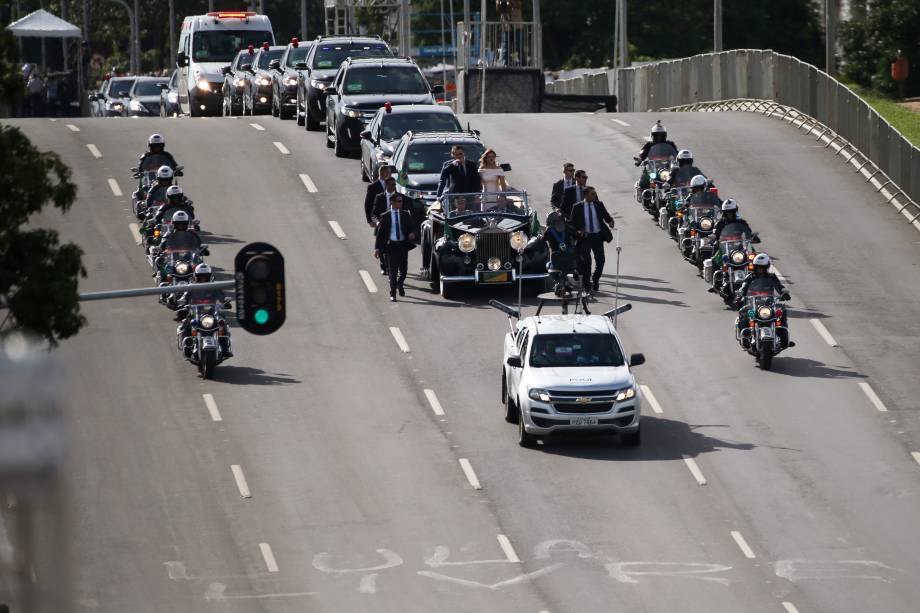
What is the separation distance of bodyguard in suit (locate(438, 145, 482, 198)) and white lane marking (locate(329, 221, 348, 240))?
372 cm

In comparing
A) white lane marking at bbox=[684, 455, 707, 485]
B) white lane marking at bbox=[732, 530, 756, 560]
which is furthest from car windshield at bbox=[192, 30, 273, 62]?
white lane marking at bbox=[732, 530, 756, 560]

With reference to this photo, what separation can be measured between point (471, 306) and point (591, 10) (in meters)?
62.2

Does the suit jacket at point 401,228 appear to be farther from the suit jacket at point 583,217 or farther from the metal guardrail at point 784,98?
the metal guardrail at point 784,98

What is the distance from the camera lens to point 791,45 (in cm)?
8856

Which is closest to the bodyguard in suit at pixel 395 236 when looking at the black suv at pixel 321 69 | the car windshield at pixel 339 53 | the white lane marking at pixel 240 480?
the white lane marking at pixel 240 480

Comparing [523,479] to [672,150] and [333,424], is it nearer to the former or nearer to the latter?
[333,424]

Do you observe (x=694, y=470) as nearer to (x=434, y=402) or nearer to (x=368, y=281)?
(x=434, y=402)

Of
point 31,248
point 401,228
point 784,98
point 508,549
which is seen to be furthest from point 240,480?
point 784,98

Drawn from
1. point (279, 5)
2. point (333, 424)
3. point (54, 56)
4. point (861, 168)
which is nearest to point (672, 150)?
point (861, 168)

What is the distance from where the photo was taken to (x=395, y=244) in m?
29.8

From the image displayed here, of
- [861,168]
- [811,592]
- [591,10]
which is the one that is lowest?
[811,592]

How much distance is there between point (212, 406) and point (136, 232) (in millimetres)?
10439

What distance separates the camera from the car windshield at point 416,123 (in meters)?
36.0

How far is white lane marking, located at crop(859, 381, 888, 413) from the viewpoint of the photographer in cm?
2509
